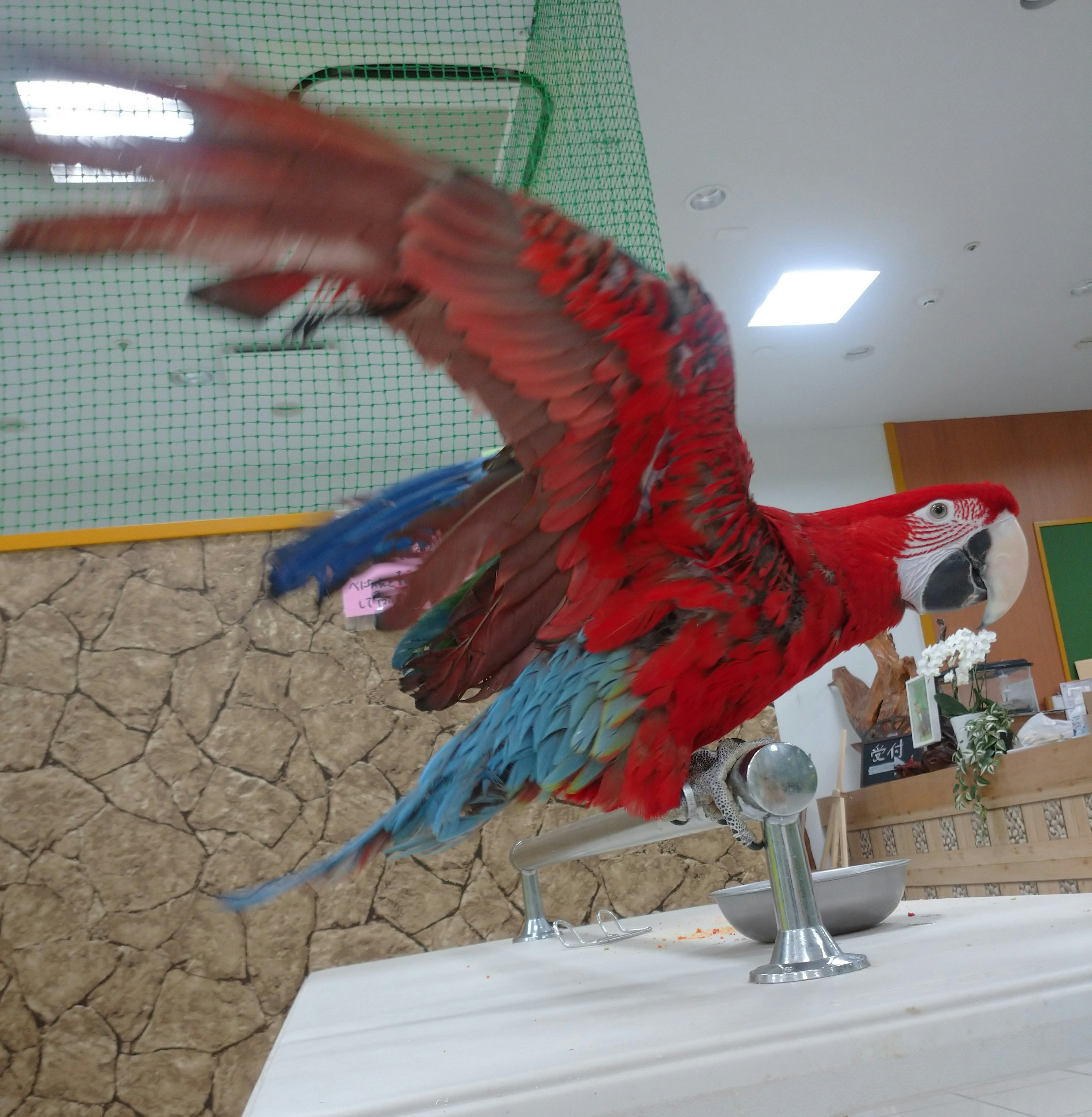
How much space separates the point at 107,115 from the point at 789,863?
66cm

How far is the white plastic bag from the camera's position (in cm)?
250

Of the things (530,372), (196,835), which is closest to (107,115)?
(530,372)

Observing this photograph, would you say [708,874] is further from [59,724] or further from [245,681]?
[59,724]

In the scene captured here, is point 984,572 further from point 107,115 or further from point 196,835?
point 196,835

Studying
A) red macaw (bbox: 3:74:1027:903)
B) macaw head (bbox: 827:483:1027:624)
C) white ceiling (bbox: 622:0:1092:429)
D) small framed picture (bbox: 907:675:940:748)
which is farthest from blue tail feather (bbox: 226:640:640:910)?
small framed picture (bbox: 907:675:940:748)

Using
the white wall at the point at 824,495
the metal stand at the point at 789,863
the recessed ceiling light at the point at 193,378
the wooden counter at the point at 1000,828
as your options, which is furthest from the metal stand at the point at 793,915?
the white wall at the point at 824,495

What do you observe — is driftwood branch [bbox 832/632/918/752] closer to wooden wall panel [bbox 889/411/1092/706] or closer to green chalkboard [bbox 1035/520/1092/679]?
wooden wall panel [bbox 889/411/1092/706]

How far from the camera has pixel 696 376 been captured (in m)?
0.65

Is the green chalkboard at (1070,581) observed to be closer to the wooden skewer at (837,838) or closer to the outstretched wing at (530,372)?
the wooden skewer at (837,838)

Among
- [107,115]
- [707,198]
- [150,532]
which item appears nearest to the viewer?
[107,115]

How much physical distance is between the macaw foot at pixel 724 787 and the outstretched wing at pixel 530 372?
0.12 ft

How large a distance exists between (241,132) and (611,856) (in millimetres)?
2053

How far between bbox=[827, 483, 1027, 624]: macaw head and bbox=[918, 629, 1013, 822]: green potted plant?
1498 millimetres

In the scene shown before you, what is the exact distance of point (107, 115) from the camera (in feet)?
1.81
